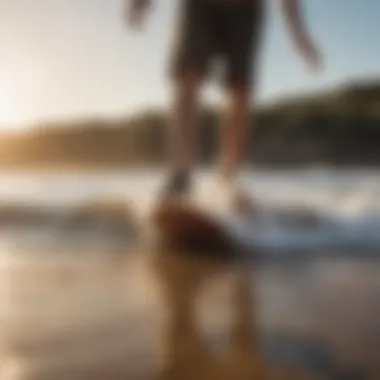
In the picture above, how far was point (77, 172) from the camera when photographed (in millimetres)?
1343

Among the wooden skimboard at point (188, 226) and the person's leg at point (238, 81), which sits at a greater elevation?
the person's leg at point (238, 81)

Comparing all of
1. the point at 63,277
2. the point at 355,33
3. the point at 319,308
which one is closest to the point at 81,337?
the point at 63,277

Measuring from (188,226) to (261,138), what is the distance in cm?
17

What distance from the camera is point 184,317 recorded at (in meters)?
1.27

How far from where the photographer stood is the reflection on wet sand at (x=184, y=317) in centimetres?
121

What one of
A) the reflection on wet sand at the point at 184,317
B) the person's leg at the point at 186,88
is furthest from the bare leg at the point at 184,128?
the reflection on wet sand at the point at 184,317

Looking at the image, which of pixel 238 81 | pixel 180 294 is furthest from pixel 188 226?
pixel 238 81

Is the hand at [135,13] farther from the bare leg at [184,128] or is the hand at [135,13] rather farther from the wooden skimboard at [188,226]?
the wooden skimboard at [188,226]

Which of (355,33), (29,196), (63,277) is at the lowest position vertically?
(63,277)

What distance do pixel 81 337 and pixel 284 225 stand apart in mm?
347

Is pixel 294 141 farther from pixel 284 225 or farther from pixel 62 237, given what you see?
pixel 62 237

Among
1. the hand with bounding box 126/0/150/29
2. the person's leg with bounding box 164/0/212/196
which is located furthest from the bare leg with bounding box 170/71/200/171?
the hand with bounding box 126/0/150/29

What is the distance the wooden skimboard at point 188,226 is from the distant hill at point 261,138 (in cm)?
7

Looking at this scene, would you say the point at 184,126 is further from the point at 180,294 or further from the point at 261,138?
the point at 180,294
